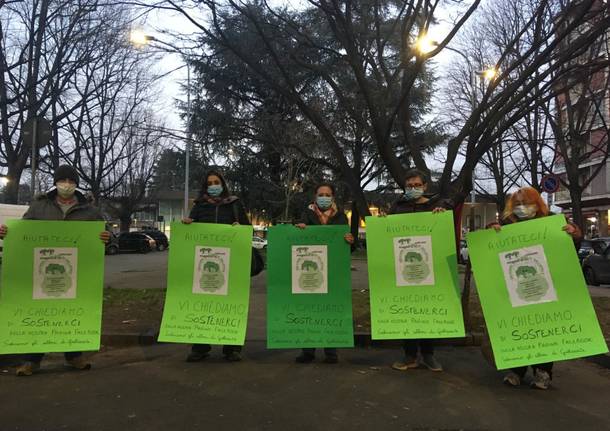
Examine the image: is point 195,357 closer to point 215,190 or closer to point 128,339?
point 128,339

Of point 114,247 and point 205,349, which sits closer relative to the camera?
point 205,349

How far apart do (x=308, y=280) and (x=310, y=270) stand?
110mm

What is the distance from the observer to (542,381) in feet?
15.7

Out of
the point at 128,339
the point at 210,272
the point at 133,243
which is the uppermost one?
the point at 133,243

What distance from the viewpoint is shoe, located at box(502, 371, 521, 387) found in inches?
191

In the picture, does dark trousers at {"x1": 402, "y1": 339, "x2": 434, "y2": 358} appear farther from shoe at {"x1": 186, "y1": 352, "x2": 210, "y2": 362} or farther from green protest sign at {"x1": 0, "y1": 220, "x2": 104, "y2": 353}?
green protest sign at {"x1": 0, "y1": 220, "x2": 104, "y2": 353}

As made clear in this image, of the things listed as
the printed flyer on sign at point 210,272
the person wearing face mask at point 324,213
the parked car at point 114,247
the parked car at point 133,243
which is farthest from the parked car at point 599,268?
the parked car at point 133,243

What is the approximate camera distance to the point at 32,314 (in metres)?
5.14

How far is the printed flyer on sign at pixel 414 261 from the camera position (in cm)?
533

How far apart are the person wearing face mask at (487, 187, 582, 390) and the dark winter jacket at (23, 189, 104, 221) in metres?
4.11

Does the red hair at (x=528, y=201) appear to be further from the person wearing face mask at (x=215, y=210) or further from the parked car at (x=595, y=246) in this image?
the parked car at (x=595, y=246)

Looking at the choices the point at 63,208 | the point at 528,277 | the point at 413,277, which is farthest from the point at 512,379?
the point at 63,208

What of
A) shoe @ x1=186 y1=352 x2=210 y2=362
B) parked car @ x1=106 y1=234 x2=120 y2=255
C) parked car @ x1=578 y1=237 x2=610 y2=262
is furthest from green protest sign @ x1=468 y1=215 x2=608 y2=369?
parked car @ x1=106 y1=234 x2=120 y2=255

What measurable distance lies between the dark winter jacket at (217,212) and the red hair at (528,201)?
276 cm
